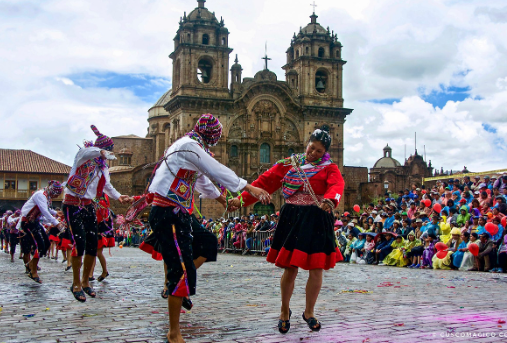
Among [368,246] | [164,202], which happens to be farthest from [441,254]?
[164,202]

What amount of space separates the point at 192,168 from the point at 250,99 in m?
41.6

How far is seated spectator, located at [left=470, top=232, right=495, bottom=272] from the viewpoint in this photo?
13.3m

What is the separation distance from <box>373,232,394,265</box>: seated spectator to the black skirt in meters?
11.5

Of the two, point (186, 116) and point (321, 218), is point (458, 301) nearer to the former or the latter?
point (321, 218)

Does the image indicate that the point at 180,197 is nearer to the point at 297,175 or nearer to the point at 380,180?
the point at 297,175

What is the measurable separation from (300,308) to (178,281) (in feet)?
6.73

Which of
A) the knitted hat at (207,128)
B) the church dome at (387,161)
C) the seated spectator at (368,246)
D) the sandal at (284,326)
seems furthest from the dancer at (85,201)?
the church dome at (387,161)

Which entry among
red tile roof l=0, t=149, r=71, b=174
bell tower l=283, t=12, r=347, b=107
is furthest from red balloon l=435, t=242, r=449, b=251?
red tile roof l=0, t=149, r=71, b=174

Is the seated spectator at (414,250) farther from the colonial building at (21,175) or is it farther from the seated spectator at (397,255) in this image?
the colonial building at (21,175)

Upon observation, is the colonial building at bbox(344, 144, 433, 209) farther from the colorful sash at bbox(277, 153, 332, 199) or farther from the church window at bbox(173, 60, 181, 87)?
the colorful sash at bbox(277, 153, 332, 199)

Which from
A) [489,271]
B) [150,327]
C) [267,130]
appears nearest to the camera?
[150,327]

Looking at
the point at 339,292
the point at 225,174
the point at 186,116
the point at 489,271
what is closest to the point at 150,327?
the point at 225,174

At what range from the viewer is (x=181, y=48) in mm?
44625

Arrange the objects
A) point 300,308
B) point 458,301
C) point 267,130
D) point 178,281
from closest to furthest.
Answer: point 178,281 → point 300,308 → point 458,301 → point 267,130
